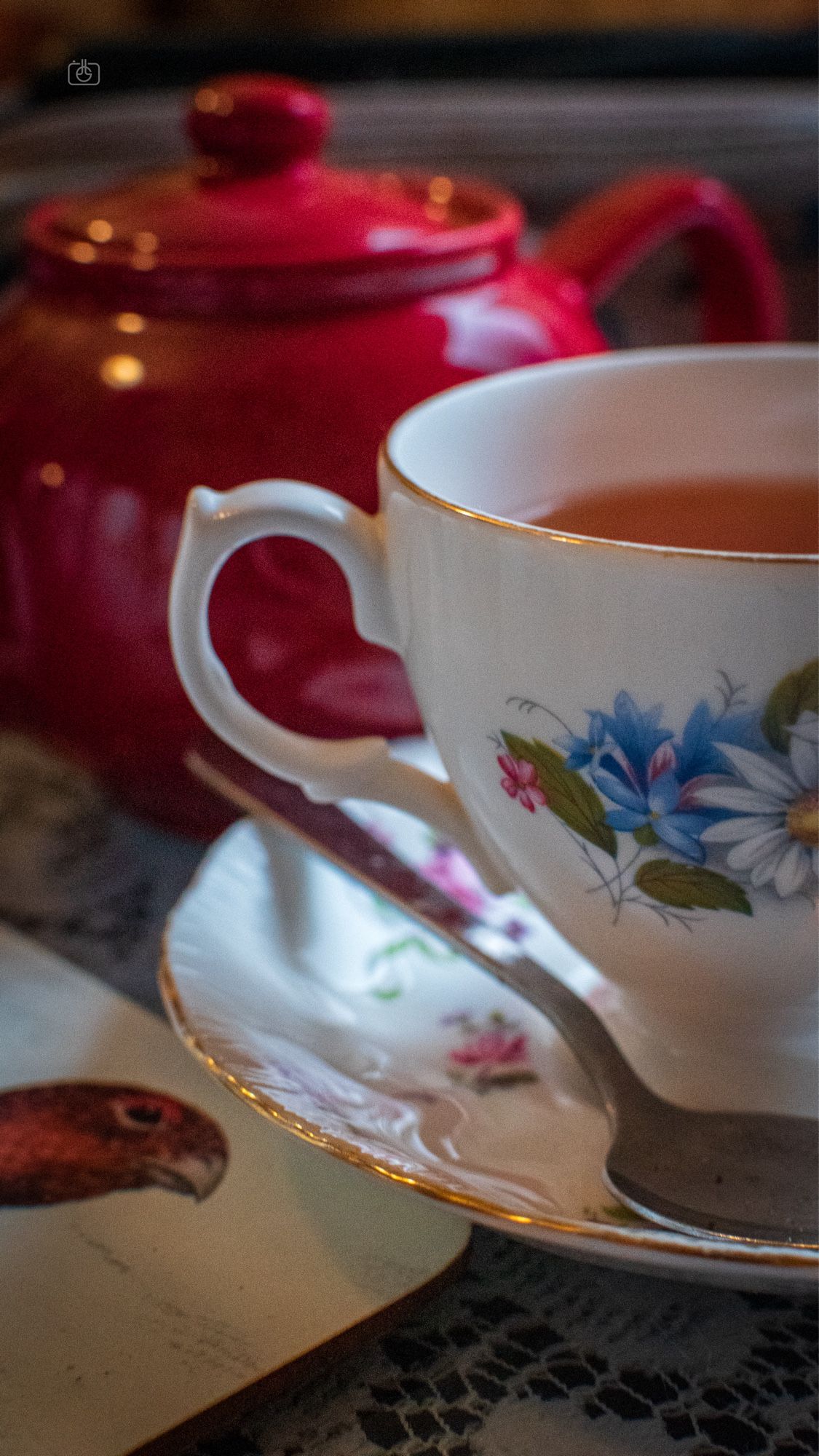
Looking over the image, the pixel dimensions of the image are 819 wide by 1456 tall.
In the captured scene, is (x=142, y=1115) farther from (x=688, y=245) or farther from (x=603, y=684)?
(x=688, y=245)

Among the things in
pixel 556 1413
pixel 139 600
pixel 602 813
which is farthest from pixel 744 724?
pixel 139 600

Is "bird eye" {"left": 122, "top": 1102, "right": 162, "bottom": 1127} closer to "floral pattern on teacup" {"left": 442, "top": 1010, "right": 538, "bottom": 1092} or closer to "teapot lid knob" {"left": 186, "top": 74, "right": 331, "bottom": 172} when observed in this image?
"floral pattern on teacup" {"left": 442, "top": 1010, "right": 538, "bottom": 1092}

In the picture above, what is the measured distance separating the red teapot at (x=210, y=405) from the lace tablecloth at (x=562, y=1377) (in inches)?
10.0

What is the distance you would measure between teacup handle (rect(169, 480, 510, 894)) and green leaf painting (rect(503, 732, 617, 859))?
73 mm

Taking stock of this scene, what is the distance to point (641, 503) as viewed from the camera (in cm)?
52

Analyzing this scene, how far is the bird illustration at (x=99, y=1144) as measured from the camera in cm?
40

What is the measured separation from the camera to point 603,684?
358mm

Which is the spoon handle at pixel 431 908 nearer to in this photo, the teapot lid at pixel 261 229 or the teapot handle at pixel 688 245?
the teapot lid at pixel 261 229

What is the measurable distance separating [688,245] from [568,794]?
1.55 feet

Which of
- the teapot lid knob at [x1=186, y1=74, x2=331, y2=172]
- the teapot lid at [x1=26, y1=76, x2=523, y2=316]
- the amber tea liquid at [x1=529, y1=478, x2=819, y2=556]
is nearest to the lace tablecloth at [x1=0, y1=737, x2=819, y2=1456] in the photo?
the amber tea liquid at [x1=529, y1=478, x2=819, y2=556]

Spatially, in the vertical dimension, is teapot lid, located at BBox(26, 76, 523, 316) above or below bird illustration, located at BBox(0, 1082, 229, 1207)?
above

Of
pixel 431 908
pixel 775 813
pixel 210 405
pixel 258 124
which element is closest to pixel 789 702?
pixel 775 813

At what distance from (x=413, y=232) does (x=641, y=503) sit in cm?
16

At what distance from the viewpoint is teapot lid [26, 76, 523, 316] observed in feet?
1.82
